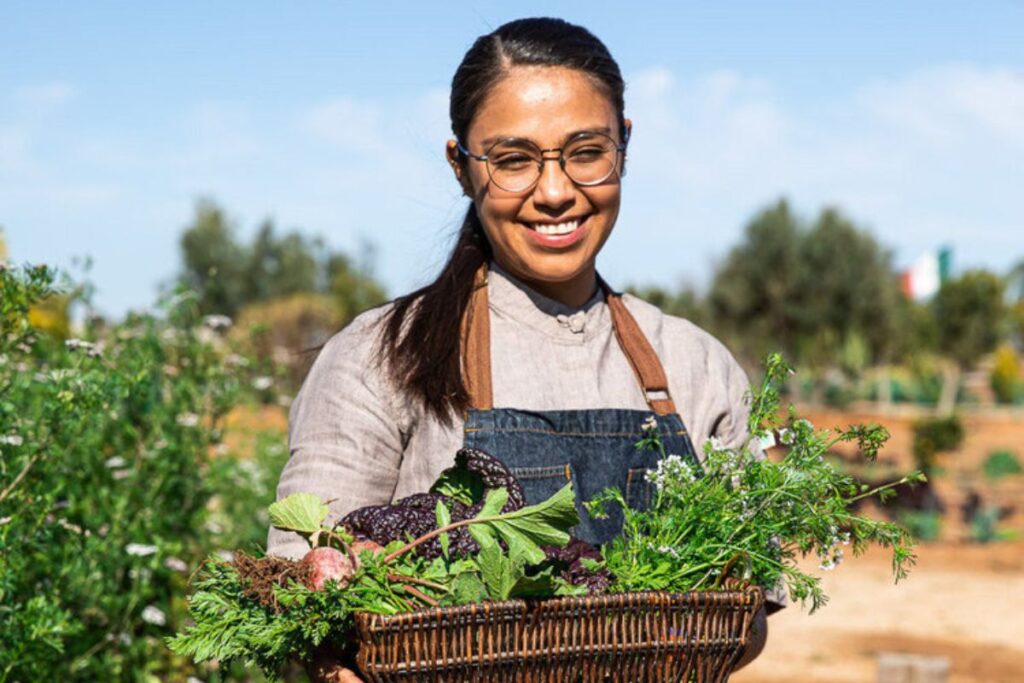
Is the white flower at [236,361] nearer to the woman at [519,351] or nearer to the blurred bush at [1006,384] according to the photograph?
the woman at [519,351]

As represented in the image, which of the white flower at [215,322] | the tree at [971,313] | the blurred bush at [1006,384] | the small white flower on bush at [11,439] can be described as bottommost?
the small white flower on bush at [11,439]

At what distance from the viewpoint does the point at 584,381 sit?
2.46 metres

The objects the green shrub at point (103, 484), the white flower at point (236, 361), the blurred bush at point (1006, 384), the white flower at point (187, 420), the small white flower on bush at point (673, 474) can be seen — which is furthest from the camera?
the blurred bush at point (1006, 384)

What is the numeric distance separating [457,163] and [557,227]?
0.27 meters

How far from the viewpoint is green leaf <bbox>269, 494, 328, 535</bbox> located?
1838 millimetres

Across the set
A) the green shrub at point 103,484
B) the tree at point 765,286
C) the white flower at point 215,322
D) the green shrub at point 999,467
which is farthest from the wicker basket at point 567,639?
the tree at point 765,286

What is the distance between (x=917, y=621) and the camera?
9203 mm

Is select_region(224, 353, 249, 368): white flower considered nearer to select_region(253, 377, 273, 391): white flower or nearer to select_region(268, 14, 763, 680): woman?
select_region(253, 377, 273, 391): white flower

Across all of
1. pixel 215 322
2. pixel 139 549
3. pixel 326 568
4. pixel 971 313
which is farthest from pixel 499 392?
pixel 971 313

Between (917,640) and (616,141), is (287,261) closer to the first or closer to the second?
(917,640)

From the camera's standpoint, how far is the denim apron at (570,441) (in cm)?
223

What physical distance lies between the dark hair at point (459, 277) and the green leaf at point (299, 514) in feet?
1.56

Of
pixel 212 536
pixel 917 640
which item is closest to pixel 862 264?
pixel 917 640

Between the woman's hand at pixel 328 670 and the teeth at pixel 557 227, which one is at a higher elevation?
the teeth at pixel 557 227
